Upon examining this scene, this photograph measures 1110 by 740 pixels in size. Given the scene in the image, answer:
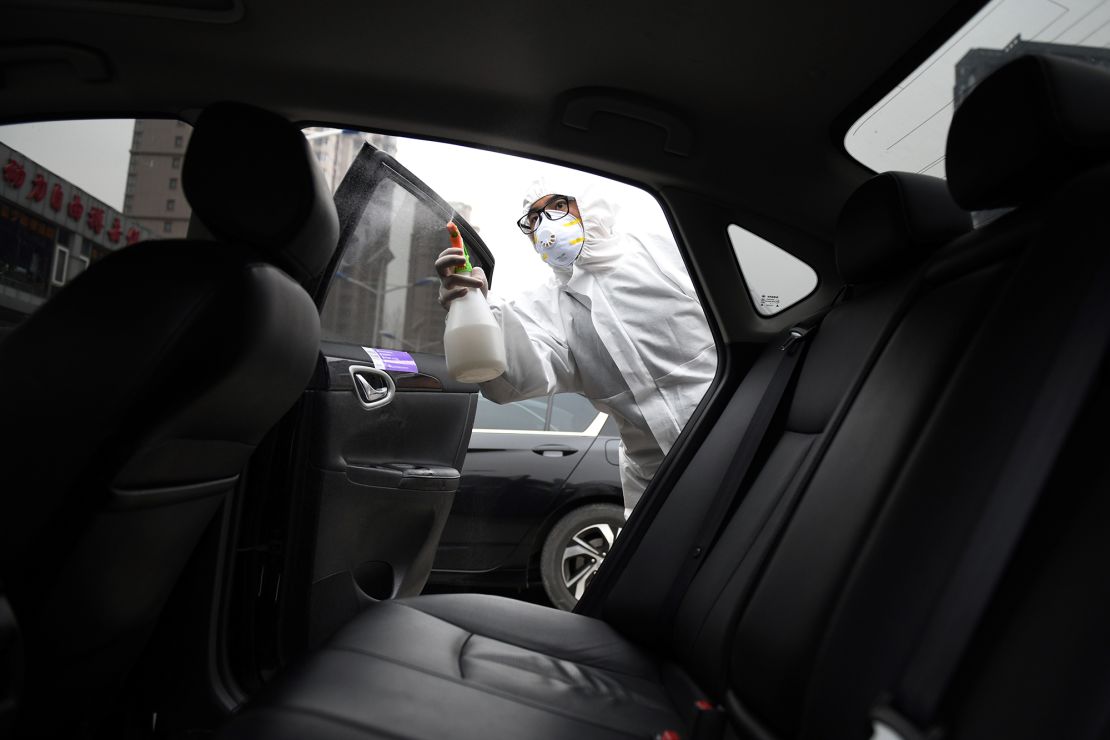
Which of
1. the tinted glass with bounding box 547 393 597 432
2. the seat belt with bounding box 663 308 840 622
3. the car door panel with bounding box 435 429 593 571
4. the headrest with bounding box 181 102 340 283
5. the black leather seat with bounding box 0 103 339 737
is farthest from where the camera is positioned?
the tinted glass with bounding box 547 393 597 432

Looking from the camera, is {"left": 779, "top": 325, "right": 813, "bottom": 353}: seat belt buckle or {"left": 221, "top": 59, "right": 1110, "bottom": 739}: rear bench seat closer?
{"left": 221, "top": 59, "right": 1110, "bottom": 739}: rear bench seat

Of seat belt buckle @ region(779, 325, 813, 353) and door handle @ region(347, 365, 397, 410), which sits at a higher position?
seat belt buckle @ region(779, 325, 813, 353)

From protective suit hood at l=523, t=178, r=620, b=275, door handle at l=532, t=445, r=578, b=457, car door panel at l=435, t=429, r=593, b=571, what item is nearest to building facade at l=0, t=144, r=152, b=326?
protective suit hood at l=523, t=178, r=620, b=275

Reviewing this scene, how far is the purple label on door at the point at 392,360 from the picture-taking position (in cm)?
173

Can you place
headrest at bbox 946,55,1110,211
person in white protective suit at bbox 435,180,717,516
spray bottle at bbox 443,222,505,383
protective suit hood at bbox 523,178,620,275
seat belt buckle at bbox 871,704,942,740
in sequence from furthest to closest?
1. person in white protective suit at bbox 435,180,717,516
2. protective suit hood at bbox 523,178,620,275
3. spray bottle at bbox 443,222,505,383
4. headrest at bbox 946,55,1110,211
5. seat belt buckle at bbox 871,704,942,740

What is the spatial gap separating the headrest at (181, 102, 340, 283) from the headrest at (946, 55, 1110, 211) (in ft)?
2.85

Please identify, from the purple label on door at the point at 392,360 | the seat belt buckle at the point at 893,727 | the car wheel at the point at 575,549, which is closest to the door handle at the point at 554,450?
the car wheel at the point at 575,549

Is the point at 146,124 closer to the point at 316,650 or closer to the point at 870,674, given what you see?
the point at 316,650

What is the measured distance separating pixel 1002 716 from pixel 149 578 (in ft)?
3.40

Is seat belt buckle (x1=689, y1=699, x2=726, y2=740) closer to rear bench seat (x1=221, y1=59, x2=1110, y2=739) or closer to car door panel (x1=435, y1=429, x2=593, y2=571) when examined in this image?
rear bench seat (x1=221, y1=59, x2=1110, y2=739)

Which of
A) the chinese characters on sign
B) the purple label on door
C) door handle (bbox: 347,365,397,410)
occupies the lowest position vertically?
door handle (bbox: 347,365,397,410)

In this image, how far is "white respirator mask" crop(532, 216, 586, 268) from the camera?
6.82 ft

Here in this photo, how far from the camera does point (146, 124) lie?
1460 mm

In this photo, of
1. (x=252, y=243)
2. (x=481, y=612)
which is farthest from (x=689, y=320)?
(x=252, y=243)
